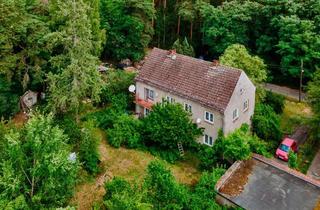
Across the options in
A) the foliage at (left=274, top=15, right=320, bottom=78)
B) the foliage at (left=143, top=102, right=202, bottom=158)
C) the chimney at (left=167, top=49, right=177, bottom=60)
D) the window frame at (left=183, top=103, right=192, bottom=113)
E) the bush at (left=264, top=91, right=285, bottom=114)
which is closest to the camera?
the foliage at (left=143, top=102, right=202, bottom=158)

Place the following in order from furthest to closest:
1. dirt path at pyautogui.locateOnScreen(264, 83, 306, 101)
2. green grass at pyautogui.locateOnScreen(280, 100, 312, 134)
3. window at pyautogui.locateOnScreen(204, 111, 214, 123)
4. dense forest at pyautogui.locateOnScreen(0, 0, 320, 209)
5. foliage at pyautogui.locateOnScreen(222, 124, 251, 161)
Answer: dirt path at pyautogui.locateOnScreen(264, 83, 306, 101) → green grass at pyautogui.locateOnScreen(280, 100, 312, 134) → window at pyautogui.locateOnScreen(204, 111, 214, 123) → foliage at pyautogui.locateOnScreen(222, 124, 251, 161) → dense forest at pyautogui.locateOnScreen(0, 0, 320, 209)

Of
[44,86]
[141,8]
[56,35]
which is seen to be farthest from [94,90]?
[141,8]

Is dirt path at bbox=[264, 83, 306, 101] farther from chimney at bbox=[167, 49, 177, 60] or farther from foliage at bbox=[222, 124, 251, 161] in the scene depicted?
foliage at bbox=[222, 124, 251, 161]

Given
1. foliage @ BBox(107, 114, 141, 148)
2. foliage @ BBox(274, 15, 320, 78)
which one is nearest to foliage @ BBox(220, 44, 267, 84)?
foliage @ BBox(274, 15, 320, 78)

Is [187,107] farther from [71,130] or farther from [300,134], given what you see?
[300,134]

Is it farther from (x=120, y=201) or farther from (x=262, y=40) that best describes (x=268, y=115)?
(x=120, y=201)

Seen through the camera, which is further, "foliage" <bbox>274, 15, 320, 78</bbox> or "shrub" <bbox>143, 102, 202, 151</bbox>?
"foliage" <bbox>274, 15, 320, 78</bbox>

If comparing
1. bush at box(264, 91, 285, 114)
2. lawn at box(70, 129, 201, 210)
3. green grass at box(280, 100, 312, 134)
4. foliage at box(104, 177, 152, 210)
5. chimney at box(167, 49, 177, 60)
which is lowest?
lawn at box(70, 129, 201, 210)

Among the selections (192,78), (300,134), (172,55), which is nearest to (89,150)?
(192,78)
